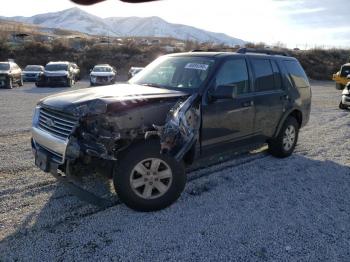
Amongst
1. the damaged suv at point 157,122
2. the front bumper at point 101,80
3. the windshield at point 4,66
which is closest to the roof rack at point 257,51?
the damaged suv at point 157,122

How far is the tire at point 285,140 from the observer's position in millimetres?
6375

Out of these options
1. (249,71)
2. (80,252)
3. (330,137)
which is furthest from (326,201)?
(330,137)

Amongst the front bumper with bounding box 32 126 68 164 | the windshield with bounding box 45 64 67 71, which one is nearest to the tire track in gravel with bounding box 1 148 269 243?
the front bumper with bounding box 32 126 68 164

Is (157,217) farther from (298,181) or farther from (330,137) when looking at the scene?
(330,137)

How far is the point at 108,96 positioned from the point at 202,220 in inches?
68.5

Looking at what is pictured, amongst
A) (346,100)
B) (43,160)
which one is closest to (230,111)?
(43,160)

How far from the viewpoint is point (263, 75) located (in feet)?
19.2

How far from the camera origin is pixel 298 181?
5.37 m

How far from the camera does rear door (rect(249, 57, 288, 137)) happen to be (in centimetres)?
567

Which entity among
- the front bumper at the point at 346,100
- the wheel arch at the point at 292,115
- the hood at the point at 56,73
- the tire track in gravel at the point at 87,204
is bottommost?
the tire track in gravel at the point at 87,204

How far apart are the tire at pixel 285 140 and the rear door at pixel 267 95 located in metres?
0.26

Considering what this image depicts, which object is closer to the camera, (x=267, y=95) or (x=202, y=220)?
(x=202, y=220)

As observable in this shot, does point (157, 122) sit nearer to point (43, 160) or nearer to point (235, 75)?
point (43, 160)

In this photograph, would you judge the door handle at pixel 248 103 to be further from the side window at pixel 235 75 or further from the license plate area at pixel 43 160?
the license plate area at pixel 43 160
